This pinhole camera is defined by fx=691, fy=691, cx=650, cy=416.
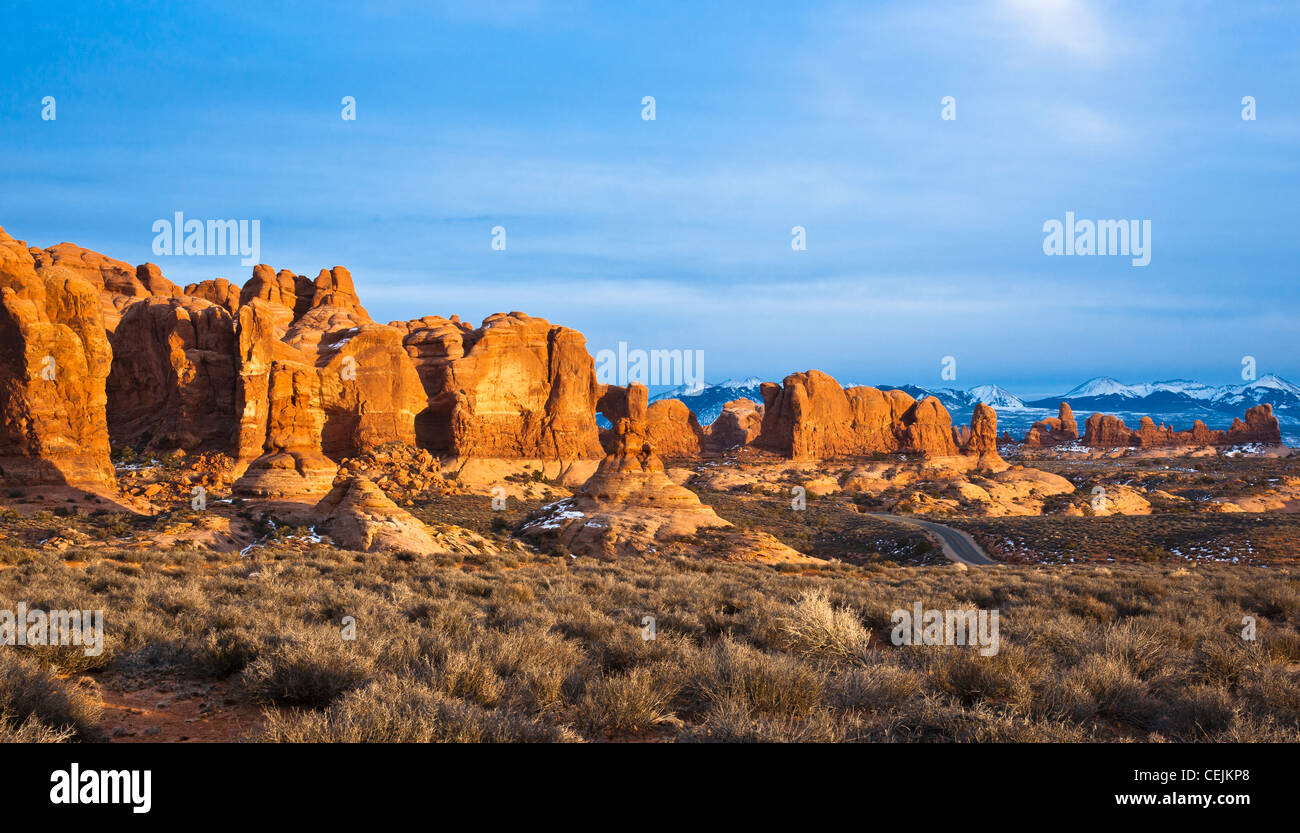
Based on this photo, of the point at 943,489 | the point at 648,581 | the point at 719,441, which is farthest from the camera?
the point at 719,441

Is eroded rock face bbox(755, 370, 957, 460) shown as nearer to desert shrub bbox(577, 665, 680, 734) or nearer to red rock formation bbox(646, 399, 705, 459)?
red rock formation bbox(646, 399, 705, 459)

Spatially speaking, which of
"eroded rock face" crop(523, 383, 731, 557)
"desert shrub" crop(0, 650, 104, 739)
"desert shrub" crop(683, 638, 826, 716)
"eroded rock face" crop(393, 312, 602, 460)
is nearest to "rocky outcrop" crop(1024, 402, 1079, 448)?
"eroded rock face" crop(393, 312, 602, 460)

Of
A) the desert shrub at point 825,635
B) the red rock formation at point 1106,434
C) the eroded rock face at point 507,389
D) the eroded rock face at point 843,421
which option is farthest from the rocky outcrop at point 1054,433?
the desert shrub at point 825,635

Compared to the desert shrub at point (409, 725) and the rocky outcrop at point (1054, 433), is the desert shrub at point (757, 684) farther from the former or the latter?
the rocky outcrop at point (1054, 433)

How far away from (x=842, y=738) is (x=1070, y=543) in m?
39.0

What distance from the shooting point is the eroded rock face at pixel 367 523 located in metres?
24.0

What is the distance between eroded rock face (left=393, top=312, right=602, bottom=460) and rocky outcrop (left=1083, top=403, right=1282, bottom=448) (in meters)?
95.6

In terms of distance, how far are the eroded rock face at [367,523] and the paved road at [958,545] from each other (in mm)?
25443

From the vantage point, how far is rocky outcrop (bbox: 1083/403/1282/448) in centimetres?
11200

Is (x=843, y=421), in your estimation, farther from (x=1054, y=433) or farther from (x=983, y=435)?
(x=1054, y=433)

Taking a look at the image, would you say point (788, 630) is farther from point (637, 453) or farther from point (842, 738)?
point (637, 453)
